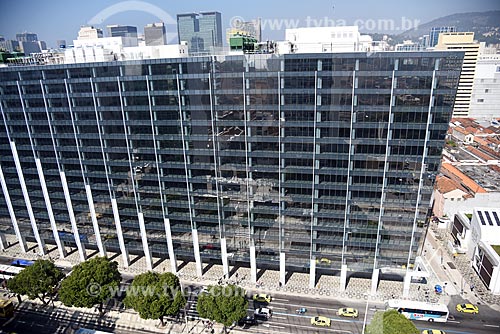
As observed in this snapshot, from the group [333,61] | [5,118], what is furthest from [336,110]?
[5,118]

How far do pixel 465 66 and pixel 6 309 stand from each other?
216373 mm

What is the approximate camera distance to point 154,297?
50.2 m

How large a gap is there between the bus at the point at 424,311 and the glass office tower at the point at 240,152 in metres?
6.70

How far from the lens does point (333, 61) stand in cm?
4900

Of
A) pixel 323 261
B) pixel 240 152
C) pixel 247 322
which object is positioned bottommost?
pixel 247 322

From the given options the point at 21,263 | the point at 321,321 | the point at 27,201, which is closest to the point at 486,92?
the point at 321,321

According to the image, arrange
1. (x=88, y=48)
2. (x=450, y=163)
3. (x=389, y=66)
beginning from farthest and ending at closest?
(x=450, y=163)
(x=88, y=48)
(x=389, y=66)

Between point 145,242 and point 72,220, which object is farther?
point 72,220

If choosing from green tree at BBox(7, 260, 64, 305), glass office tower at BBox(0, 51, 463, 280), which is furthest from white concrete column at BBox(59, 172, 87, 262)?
green tree at BBox(7, 260, 64, 305)

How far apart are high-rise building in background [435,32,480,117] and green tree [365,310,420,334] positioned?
174 m

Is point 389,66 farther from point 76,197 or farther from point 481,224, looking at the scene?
point 76,197

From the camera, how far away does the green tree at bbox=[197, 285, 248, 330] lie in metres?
48.9

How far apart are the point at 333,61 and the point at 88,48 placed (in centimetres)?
4504

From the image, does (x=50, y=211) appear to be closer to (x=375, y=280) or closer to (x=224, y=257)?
(x=224, y=257)
